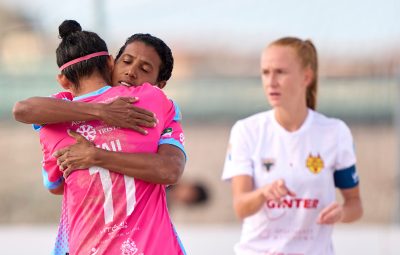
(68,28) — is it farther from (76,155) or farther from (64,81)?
(76,155)

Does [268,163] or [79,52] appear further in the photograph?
[268,163]

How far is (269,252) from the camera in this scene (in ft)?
11.8

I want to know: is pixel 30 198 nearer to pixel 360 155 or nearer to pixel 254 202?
pixel 360 155

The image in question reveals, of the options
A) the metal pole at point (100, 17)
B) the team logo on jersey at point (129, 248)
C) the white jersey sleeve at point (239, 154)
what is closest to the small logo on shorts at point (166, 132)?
the team logo on jersey at point (129, 248)

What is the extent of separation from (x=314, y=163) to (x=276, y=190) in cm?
37

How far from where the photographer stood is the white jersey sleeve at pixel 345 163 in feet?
12.2

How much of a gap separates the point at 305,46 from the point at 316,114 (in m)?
0.29

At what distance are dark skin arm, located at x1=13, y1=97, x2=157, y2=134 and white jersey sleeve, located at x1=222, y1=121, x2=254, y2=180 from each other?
1.16 meters

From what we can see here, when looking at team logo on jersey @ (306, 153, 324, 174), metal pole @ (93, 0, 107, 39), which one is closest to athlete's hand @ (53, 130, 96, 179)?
team logo on jersey @ (306, 153, 324, 174)

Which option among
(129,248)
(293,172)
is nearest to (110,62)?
(129,248)

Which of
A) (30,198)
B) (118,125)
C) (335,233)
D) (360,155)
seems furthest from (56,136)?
(360,155)

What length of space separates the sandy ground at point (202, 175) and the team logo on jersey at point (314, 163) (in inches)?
278

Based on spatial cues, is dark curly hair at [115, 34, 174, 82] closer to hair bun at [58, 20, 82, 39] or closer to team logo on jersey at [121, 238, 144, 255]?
hair bun at [58, 20, 82, 39]

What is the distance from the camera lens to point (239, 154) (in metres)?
3.68
